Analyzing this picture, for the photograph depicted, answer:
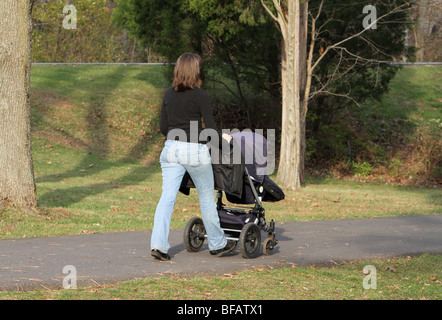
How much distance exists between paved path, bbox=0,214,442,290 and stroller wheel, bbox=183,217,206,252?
106 millimetres

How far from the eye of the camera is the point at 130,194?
15938mm

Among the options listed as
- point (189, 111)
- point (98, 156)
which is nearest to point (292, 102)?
point (98, 156)

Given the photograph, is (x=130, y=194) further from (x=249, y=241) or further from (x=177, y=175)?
(x=177, y=175)

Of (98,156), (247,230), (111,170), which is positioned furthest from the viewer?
(98,156)

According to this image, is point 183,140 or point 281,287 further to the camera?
point 183,140

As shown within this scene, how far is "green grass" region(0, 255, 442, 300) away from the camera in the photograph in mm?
6039

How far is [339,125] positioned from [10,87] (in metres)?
19.7

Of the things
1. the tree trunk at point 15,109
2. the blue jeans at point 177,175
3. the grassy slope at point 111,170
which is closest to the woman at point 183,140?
the blue jeans at point 177,175

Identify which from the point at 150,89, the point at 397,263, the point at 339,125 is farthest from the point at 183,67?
the point at 150,89

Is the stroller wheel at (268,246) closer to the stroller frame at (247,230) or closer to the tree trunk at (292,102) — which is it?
the stroller frame at (247,230)

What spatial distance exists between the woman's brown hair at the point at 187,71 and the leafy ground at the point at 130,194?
218cm

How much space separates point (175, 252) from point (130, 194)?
766 cm

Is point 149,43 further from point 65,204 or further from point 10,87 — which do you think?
point 10,87

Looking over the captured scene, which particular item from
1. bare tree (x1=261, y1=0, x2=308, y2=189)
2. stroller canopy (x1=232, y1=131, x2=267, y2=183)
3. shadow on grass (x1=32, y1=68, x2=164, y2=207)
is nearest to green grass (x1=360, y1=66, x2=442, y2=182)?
bare tree (x1=261, y1=0, x2=308, y2=189)
